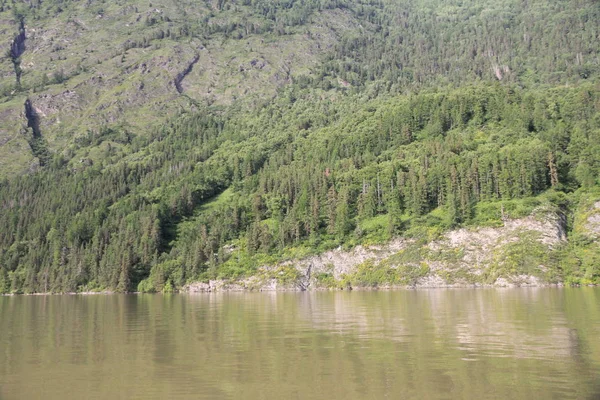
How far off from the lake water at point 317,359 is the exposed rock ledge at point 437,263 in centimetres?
6230

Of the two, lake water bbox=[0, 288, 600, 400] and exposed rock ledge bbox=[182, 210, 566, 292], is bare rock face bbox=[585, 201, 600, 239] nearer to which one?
exposed rock ledge bbox=[182, 210, 566, 292]

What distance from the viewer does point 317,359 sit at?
26859 mm

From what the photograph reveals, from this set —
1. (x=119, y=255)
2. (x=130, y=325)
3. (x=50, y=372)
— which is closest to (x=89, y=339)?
(x=130, y=325)

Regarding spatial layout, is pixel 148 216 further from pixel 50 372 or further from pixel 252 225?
pixel 50 372

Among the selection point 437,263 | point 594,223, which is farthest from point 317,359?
point 594,223

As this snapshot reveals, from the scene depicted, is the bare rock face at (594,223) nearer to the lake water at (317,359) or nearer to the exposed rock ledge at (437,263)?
the exposed rock ledge at (437,263)

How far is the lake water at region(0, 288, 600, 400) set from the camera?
802 inches

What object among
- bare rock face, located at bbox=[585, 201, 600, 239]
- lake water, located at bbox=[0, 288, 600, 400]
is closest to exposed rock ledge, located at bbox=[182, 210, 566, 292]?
bare rock face, located at bbox=[585, 201, 600, 239]

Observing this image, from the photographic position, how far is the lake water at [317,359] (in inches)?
802

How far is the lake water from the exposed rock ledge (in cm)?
6230

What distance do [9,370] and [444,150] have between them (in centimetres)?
15527

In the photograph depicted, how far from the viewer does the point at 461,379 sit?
21.4 m

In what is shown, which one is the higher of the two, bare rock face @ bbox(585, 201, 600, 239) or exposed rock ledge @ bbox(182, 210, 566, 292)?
bare rock face @ bbox(585, 201, 600, 239)

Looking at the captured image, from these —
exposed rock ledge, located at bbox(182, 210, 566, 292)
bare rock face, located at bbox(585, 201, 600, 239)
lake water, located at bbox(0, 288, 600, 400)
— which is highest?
bare rock face, located at bbox(585, 201, 600, 239)
